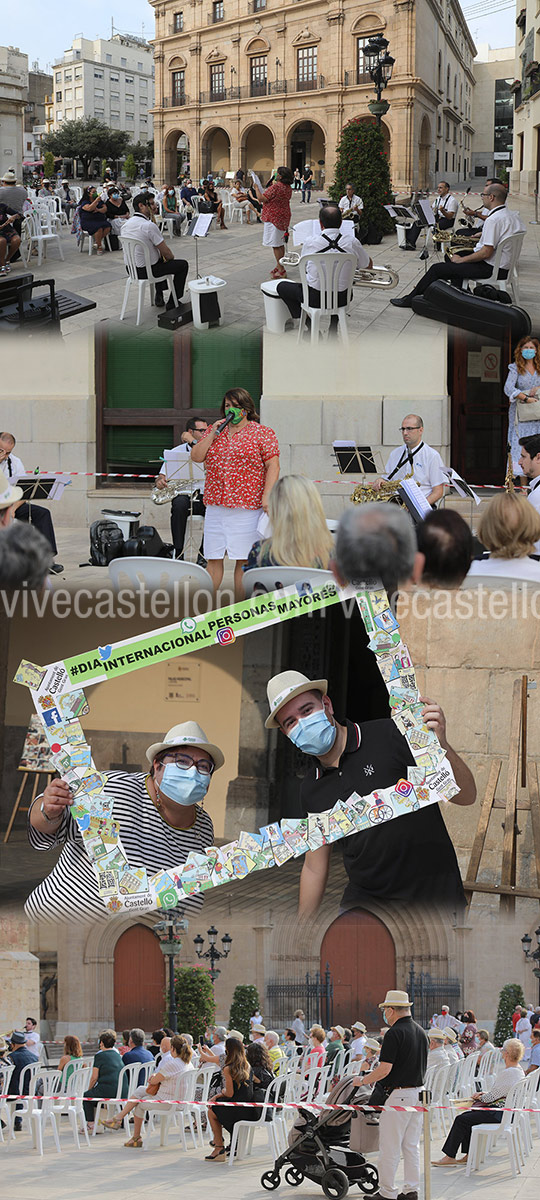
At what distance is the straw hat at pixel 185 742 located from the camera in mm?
6266

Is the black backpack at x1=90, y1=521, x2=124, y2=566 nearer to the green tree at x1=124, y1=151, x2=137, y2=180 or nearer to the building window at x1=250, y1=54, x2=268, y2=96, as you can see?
the green tree at x1=124, y1=151, x2=137, y2=180

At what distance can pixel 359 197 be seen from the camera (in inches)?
291

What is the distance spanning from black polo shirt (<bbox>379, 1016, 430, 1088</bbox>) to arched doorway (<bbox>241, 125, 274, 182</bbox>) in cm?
514

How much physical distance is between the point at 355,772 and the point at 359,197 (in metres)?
3.66

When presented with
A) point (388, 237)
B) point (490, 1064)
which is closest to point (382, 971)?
point (490, 1064)

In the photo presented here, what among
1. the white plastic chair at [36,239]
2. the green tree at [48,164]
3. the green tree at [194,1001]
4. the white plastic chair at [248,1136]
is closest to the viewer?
the white plastic chair at [248,1136]

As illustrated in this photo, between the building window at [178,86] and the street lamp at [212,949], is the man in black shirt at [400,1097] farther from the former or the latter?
the building window at [178,86]

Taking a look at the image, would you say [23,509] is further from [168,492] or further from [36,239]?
[36,239]

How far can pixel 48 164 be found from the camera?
8.25 metres

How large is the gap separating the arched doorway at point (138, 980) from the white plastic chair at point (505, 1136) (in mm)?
3534

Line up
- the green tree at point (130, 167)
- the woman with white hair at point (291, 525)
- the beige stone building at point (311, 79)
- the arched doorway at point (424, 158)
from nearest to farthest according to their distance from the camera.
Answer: the woman with white hair at point (291, 525) < the beige stone building at point (311, 79) < the arched doorway at point (424, 158) < the green tree at point (130, 167)

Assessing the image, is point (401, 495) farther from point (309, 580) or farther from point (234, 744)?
point (234, 744)

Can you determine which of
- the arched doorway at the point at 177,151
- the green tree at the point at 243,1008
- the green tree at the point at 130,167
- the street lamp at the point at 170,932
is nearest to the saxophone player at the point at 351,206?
the arched doorway at the point at 177,151

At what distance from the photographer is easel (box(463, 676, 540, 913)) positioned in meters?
6.93
